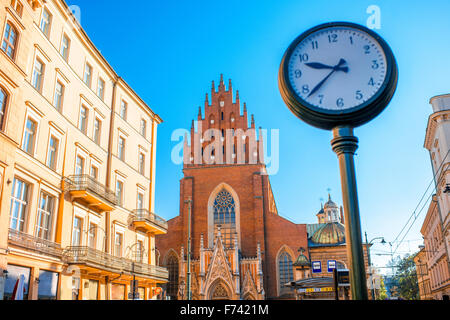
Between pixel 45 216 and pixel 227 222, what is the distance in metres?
30.6

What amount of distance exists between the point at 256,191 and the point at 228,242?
6.68 meters

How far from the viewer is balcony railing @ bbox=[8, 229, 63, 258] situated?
1664 cm

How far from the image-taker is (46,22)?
68.6ft

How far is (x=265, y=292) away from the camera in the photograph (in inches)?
1725

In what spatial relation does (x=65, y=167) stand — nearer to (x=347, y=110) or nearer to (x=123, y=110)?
(x=123, y=110)

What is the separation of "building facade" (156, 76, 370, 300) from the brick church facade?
0.10 meters

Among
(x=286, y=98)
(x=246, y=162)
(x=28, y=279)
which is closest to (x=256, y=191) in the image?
(x=246, y=162)

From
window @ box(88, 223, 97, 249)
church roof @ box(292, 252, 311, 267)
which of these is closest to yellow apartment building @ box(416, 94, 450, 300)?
church roof @ box(292, 252, 311, 267)

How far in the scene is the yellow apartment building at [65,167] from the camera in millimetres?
16750

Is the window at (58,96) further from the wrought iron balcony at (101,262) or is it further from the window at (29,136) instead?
the wrought iron balcony at (101,262)
